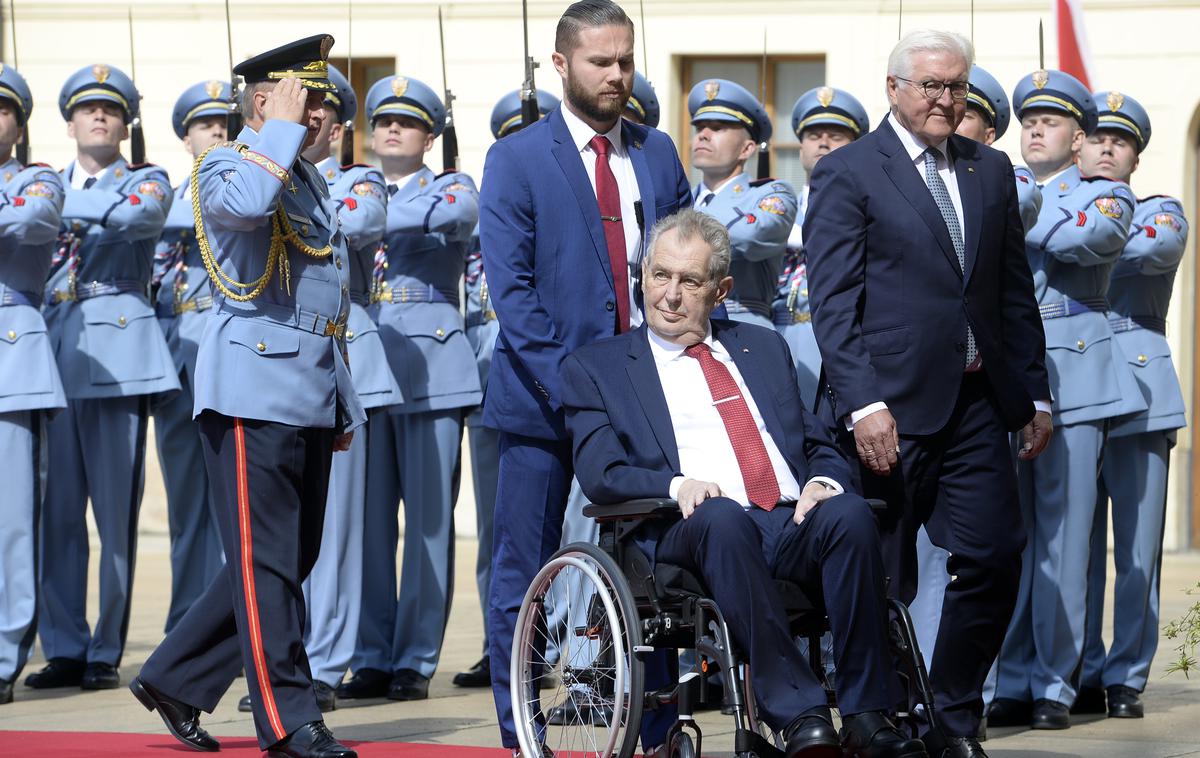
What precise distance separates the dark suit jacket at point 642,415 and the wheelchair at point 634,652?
0.10 m

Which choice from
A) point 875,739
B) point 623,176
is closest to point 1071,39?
point 623,176

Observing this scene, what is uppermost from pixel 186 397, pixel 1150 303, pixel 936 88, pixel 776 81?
pixel 776 81

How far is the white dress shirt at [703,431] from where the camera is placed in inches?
198

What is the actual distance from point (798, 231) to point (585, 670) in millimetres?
3188

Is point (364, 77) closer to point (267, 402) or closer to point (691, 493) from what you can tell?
point (267, 402)

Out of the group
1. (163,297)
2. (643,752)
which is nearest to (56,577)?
(163,297)

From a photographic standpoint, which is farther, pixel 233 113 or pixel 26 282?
pixel 233 113

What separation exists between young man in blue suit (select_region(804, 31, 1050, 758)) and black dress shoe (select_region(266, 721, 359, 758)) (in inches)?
56.3

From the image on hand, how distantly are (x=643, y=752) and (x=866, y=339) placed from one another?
46.7 inches

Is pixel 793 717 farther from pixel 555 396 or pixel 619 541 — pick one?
pixel 555 396

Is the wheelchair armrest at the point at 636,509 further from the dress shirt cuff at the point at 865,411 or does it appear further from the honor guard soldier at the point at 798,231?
the honor guard soldier at the point at 798,231

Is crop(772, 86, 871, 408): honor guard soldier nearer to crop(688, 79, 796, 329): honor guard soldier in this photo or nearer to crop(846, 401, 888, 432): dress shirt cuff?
crop(688, 79, 796, 329): honor guard soldier

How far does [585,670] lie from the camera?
4910 mm

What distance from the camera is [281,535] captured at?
5.44m
